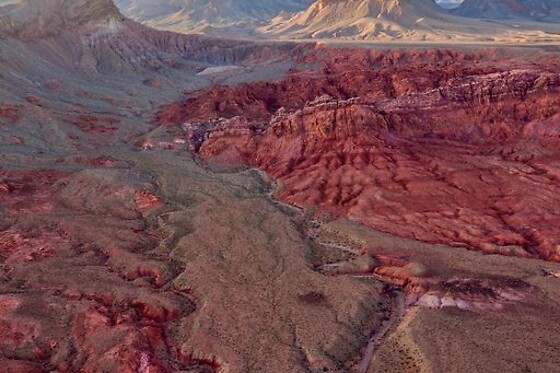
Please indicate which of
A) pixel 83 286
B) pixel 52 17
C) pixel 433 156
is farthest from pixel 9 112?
pixel 433 156

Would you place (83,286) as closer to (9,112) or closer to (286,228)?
(286,228)

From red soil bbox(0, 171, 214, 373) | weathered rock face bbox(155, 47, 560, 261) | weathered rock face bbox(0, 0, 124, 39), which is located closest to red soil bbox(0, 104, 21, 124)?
red soil bbox(0, 171, 214, 373)

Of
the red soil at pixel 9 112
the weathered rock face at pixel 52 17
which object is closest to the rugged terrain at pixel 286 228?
the red soil at pixel 9 112

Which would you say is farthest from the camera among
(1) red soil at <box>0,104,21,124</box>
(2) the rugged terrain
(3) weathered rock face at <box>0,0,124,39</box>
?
(3) weathered rock face at <box>0,0,124,39</box>

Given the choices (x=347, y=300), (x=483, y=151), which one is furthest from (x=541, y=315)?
(x=483, y=151)

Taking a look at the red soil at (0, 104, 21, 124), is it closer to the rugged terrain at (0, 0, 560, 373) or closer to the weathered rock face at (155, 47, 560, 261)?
the rugged terrain at (0, 0, 560, 373)

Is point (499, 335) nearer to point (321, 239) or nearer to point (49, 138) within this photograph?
point (321, 239)
